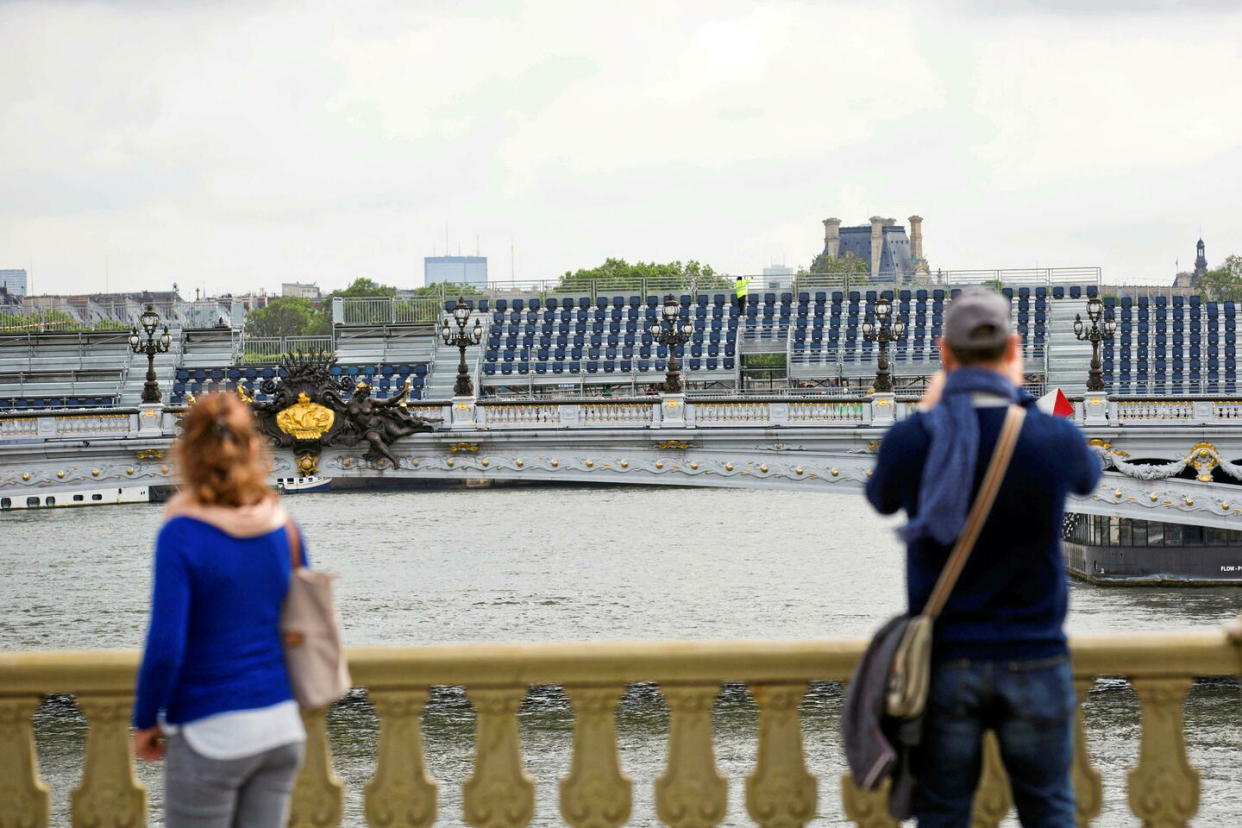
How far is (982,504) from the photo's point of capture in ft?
15.7

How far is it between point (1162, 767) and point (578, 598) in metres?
34.7

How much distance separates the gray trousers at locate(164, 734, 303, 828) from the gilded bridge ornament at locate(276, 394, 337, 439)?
99.9ft

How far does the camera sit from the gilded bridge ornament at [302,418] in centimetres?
3506

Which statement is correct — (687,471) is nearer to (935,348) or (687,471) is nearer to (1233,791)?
(1233,791)

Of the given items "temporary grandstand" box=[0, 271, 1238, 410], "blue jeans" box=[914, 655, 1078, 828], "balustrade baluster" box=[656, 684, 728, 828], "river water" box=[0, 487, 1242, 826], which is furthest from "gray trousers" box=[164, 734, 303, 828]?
"temporary grandstand" box=[0, 271, 1238, 410]

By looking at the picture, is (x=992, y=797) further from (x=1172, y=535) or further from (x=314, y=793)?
(x=1172, y=535)

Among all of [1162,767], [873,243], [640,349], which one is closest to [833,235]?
[873,243]

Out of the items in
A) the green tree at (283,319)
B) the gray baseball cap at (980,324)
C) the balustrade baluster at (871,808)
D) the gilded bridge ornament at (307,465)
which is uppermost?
the green tree at (283,319)

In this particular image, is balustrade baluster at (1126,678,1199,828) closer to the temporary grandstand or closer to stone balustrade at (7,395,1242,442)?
stone balustrade at (7,395,1242,442)

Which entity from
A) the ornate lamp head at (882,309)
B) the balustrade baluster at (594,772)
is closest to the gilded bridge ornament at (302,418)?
the ornate lamp head at (882,309)

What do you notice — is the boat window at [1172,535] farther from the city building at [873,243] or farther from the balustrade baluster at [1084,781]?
the city building at [873,243]

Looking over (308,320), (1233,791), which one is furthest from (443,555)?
(308,320)

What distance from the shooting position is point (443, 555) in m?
48.5

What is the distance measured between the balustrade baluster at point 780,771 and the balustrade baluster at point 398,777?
104 cm
